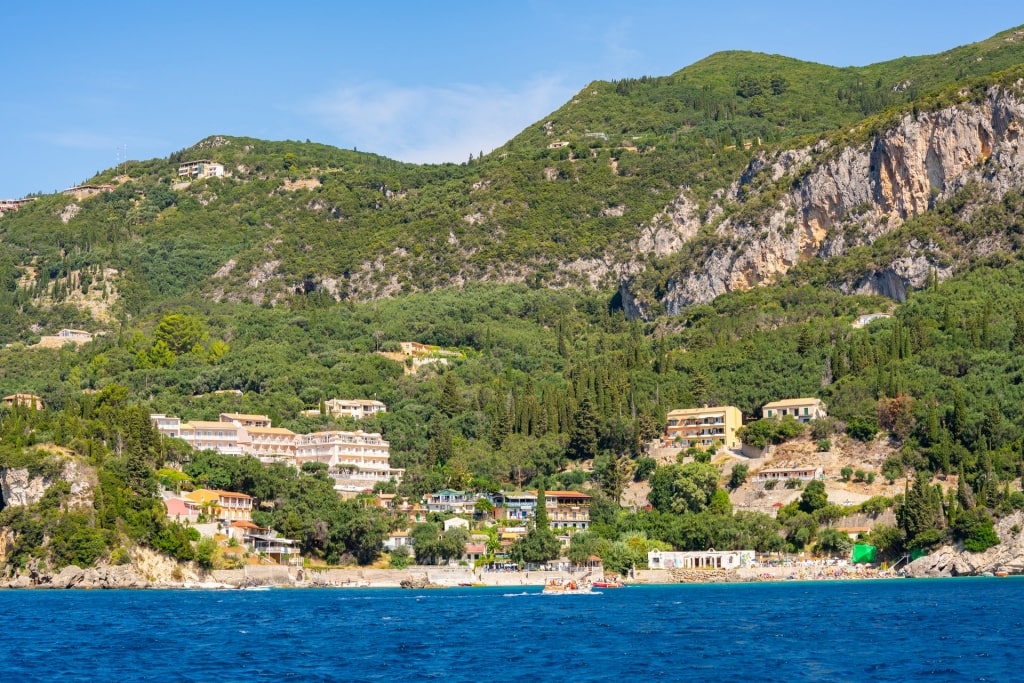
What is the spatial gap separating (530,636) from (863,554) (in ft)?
145

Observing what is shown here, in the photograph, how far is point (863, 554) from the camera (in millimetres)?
104125

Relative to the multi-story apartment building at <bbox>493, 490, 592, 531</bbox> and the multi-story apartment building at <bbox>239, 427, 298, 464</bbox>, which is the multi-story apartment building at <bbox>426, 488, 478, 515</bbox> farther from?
the multi-story apartment building at <bbox>239, 427, 298, 464</bbox>

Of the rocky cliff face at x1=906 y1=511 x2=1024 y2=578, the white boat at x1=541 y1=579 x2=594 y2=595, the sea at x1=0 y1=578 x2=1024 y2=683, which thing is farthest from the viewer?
the rocky cliff face at x1=906 y1=511 x2=1024 y2=578

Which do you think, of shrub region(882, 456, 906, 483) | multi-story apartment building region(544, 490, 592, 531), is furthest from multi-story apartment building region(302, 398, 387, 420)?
shrub region(882, 456, 906, 483)

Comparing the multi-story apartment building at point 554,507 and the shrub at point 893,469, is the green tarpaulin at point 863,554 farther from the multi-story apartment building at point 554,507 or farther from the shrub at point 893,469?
the multi-story apartment building at point 554,507

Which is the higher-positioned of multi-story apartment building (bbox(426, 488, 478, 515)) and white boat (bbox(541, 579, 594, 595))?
multi-story apartment building (bbox(426, 488, 478, 515))

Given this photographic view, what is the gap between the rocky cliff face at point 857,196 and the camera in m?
146

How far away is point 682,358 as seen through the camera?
142000 millimetres

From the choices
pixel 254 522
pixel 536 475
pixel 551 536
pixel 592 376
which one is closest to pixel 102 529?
pixel 254 522

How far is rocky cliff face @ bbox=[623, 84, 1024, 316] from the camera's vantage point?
14650cm

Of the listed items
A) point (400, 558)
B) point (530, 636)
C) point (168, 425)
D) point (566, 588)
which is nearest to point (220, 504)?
point (400, 558)

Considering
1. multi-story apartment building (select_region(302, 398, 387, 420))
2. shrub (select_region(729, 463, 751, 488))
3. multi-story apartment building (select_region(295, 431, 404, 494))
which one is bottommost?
shrub (select_region(729, 463, 751, 488))

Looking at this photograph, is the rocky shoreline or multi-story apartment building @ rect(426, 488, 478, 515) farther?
multi-story apartment building @ rect(426, 488, 478, 515)

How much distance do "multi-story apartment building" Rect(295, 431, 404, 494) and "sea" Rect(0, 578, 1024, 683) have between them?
1404 inches
